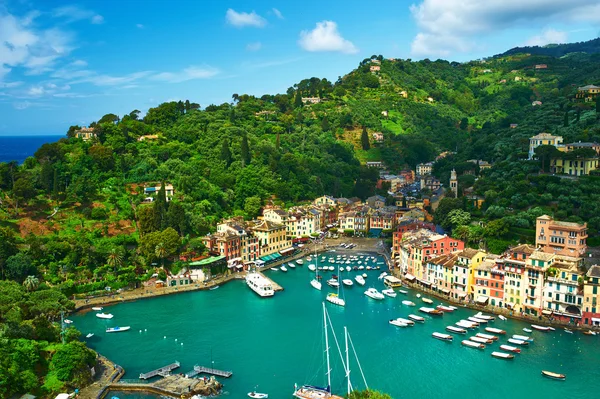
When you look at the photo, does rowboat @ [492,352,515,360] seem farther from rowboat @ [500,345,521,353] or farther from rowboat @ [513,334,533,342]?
rowboat @ [513,334,533,342]

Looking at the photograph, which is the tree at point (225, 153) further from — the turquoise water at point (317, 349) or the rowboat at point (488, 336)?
the rowboat at point (488, 336)

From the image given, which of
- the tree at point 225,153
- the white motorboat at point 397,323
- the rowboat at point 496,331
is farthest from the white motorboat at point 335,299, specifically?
the tree at point 225,153

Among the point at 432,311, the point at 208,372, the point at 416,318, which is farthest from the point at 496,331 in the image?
the point at 208,372

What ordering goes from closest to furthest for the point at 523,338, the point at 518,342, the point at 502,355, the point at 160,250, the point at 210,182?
the point at 502,355 < the point at 518,342 < the point at 523,338 < the point at 160,250 < the point at 210,182

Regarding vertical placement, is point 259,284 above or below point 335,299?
above

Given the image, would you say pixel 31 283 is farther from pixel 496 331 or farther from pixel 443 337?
pixel 496 331

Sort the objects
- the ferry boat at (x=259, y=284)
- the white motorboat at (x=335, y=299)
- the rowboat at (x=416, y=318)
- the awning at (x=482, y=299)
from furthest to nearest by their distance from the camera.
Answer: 1. the ferry boat at (x=259, y=284)
2. the white motorboat at (x=335, y=299)
3. the awning at (x=482, y=299)
4. the rowboat at (x=416, y=318)
